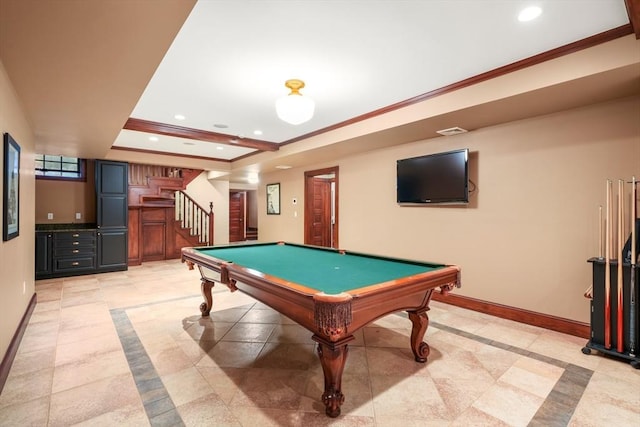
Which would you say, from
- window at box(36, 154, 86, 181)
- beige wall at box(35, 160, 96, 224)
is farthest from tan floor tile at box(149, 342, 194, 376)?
window at box(36, 154, 86, 181)

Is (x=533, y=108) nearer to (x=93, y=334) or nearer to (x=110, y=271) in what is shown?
(x=93, y=334)

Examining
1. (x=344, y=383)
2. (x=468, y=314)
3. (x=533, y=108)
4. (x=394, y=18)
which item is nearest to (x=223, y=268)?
(x=344, y=383)

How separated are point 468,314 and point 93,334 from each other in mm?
4051

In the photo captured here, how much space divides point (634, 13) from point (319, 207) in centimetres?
571

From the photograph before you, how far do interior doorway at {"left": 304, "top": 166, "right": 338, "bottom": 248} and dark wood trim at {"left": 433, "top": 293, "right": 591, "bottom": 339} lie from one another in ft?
9.32

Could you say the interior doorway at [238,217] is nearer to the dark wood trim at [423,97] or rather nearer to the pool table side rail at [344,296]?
the dark wood trim at [423,97]

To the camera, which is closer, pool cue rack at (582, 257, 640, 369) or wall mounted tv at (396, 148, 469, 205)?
pool cue rack at (582, 257, 640, 369)

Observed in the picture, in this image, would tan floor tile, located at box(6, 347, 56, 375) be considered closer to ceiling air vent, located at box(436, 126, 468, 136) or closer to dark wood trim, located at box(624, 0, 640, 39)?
ceiling air vent, located at box(436, 126, 468, 136)

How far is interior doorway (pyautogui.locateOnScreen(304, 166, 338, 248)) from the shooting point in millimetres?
6578

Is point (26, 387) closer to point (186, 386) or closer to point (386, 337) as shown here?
point (186, 386)

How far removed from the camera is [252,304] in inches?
155

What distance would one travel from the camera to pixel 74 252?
18.2ft

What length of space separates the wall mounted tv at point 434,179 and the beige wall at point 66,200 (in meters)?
6.23

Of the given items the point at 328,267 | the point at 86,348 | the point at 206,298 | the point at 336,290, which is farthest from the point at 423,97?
the point at 86,348
